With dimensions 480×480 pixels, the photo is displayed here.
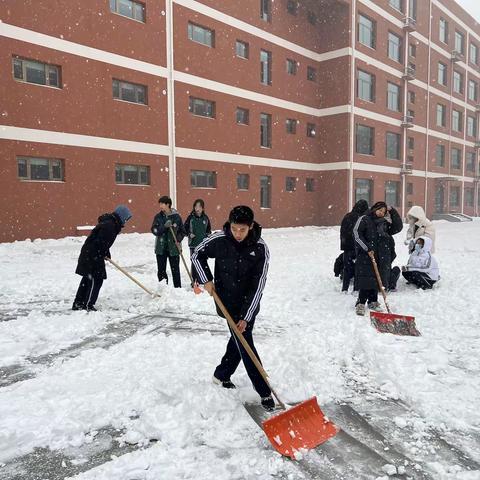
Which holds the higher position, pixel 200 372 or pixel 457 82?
pixel 457 82

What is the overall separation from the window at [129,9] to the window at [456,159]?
31.3 m

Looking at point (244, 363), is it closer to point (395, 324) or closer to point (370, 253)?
point (395, 324)

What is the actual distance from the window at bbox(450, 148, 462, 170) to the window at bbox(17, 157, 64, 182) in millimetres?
34873

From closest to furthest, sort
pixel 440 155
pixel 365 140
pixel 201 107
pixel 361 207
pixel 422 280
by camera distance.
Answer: pixel 361 207 → pixel 422 280 → pixel 201 107 → pixel 365 140 → pixel 440 155

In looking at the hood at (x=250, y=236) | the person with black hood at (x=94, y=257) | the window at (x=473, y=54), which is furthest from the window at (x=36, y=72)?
the window at (x=473, y=54)

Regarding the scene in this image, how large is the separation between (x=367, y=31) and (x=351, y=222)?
25.3 metres

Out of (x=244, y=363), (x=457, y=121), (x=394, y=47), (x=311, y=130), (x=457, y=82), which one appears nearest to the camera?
(x=244, y=363)

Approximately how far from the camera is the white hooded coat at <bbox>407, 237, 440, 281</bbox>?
26.7ft

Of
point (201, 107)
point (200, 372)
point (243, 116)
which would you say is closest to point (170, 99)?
point (201, 107)

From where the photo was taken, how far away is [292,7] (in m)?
24.9

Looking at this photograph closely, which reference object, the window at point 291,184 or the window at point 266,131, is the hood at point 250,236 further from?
the window at point 291,184

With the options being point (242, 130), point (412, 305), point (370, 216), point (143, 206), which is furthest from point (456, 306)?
point (242, 130)

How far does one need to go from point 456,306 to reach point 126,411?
578cm

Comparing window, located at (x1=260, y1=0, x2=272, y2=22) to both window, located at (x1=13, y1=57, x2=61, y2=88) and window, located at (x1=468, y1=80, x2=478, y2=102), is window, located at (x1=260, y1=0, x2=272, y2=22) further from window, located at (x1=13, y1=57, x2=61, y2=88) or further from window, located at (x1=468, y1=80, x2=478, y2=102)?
window, located at (x1=468, y1=80, x2=478, y2=102)
